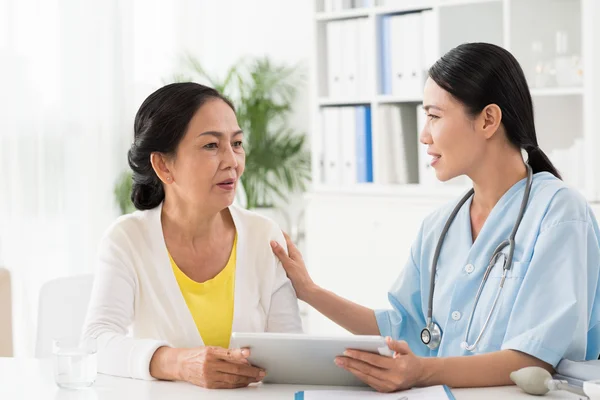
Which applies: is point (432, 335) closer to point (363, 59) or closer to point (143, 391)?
point (143, 391)

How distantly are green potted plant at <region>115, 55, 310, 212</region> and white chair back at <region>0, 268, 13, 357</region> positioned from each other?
1.61 meters

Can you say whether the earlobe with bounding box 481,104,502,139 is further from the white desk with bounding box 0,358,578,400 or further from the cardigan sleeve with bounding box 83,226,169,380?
the cardigan sleeve with bounding box 83,226,169,380

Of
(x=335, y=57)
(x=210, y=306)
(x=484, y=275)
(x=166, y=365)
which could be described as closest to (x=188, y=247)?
(x=210, y=306)

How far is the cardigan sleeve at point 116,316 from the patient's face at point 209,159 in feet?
0.70

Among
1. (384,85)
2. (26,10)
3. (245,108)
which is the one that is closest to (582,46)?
(384,85)

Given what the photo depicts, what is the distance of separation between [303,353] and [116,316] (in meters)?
0.55

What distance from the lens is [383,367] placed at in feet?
5.26

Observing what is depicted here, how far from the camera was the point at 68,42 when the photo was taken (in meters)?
4.03

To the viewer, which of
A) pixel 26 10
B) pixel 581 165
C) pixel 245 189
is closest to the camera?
pixel 581 165

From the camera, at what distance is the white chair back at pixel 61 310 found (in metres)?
2.39

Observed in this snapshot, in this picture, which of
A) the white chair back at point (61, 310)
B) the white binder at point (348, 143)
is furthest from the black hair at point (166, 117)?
the white binder at point (348, 143)

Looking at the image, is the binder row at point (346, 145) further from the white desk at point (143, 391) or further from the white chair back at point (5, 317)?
the white desk at point (143, 391)

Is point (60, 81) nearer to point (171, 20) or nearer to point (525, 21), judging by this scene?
point (171, 20)

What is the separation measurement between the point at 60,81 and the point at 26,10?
36cm
